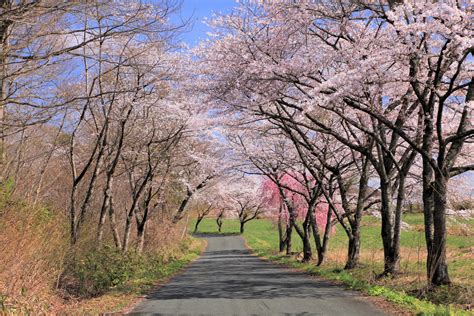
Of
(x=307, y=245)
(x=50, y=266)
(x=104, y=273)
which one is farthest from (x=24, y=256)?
(x=307, y=245)

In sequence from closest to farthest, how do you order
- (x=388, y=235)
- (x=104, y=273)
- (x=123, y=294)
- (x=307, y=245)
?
1. (x=123, y=294)
2. (x=104, y=273)
3. (x=388, y=235)
4. (x=307, y=245)

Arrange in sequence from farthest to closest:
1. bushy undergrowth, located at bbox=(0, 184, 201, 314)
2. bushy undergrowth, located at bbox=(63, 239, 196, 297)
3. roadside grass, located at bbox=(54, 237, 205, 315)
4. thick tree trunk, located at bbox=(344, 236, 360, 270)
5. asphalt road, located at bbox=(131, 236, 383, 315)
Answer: thick tree trunk, located at bbox=(344, 236, 360, 270) < bushy undergrowth, located at bbox=(63, 239, 196, 297) < roadside grass, located at bbox=(54, 237, 205, 315) < asphalt road, located at bbox=(131, 236, 383, 315) < bushy undergrowth, located at bbox=(0, 184, 201, 314)

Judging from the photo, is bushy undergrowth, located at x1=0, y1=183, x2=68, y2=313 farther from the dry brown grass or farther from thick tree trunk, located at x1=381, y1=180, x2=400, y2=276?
thick tree trunk, located at x1=381, y1=180, x2=400, y2=276

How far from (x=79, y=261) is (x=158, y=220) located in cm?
1409

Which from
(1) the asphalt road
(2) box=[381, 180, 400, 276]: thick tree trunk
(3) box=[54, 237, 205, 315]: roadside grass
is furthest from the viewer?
(2) box=[381, 180, 400, 276]: thick tree trunk

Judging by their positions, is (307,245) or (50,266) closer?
(50,266)

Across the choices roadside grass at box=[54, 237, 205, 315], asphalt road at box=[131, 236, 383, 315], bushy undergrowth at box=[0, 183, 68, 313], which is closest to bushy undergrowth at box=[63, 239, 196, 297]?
roadside grass at box=[54, 237, 205, 315]

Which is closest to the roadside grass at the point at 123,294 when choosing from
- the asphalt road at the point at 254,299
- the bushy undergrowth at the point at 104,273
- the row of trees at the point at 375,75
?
the bushy undergrowth at the point at 104,273

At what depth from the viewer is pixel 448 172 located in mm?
9953

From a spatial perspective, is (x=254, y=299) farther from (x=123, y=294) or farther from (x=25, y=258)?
(x=25, y=258)

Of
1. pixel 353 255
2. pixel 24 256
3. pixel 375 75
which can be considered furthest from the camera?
pixel 353 255

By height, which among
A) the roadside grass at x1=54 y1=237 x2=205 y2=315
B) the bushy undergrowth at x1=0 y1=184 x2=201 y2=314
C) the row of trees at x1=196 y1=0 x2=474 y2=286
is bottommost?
the roadside grass at x1=54 y1=237 x2=205 y2=315

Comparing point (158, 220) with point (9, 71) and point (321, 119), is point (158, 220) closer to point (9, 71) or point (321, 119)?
point (321, 119)

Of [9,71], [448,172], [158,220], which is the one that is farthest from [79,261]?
[158,220]
